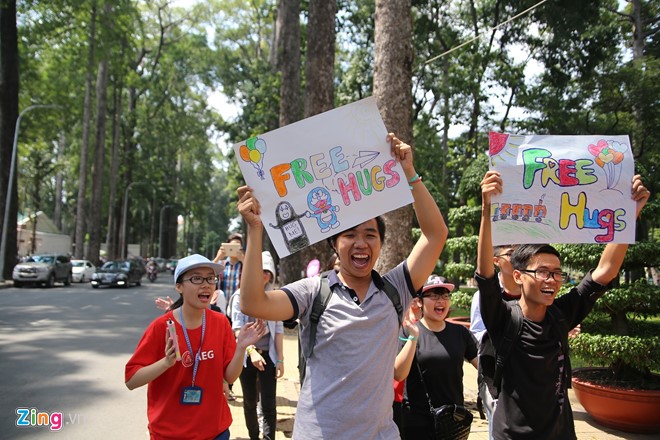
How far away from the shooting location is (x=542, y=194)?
337 centimetres

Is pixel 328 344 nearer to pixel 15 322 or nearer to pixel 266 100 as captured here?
pixel 15 322

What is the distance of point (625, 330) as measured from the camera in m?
6.82

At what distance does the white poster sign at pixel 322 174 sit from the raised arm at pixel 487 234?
45cm

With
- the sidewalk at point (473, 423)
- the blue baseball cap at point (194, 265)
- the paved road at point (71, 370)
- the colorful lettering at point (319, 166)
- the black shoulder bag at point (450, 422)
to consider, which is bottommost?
the sidewalk at point (473, 423)

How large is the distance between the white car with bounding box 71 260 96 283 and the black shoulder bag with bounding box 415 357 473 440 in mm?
32929

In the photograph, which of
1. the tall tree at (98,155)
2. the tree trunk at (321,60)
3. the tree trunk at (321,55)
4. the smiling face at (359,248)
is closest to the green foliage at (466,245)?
the tree trunk at (321,60)

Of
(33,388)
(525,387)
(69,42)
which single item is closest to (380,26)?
(525,387)

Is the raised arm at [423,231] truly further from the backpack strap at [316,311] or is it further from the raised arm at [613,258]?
the raised arm at [613,258]

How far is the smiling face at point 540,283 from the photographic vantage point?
296 centimetres

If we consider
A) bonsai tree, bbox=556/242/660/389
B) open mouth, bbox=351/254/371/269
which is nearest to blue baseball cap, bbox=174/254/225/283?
open mouth, bbox=351/254/371/269

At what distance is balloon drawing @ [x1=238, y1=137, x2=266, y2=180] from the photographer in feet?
9.31

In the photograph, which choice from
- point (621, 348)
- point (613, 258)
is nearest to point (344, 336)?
point (613, 258)

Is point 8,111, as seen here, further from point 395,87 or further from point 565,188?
point 565,188

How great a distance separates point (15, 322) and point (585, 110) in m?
19.9
